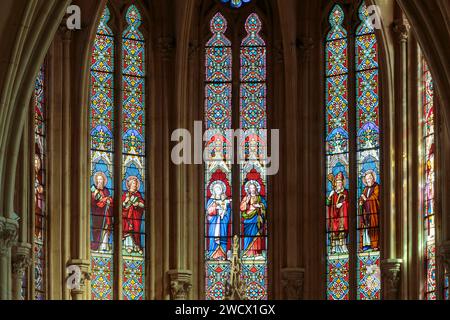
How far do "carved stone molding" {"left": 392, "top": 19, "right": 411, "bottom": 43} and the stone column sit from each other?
311 inches

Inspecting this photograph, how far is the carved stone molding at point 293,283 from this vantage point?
32.2 m

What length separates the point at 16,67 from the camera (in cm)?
2773

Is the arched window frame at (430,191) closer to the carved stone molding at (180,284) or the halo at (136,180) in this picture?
the carved stone molding at (180,284)

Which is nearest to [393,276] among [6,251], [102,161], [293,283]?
[293,283]

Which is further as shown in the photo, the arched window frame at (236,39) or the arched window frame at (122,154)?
the arched window frame at (236,39)

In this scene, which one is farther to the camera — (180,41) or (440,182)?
(180,41)

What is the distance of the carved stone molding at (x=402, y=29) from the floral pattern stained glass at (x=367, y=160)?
2.69 ft

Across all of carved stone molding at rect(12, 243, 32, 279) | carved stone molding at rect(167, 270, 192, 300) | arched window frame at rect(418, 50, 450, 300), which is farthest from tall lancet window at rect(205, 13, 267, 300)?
carved stone molding at rect(12, 243, 32, 279)

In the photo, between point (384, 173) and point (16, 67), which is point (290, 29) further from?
point (16, 67)

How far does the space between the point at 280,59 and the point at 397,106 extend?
280cm

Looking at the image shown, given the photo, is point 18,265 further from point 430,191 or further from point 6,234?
point 430,191
